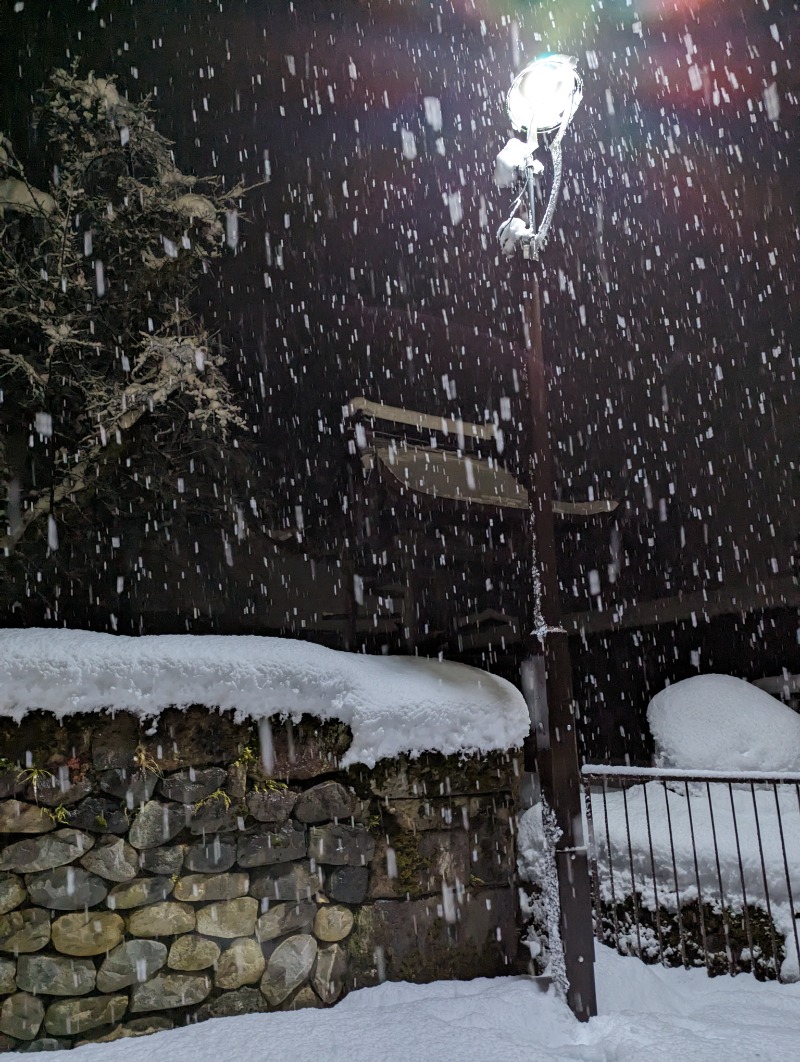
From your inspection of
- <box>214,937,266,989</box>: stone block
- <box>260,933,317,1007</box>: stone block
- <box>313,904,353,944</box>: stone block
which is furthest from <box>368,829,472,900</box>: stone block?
<box>214,937,266,989</box>: stone block

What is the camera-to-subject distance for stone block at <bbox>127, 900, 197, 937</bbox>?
3.52 m

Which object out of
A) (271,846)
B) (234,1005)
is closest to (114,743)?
(271,846)

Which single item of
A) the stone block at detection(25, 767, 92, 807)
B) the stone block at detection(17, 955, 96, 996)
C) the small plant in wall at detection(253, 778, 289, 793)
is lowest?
the stone block at detection(17, 955, 96, 996)

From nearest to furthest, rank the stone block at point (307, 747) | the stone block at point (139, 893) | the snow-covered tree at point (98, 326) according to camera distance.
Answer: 1. the stone block at point (139, 893)
2. the stone block at point (307, 747)
3. the snow-covered tree at point (98, 326)

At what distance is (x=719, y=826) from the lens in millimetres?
4988

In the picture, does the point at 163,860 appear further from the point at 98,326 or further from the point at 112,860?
the point at 98,326

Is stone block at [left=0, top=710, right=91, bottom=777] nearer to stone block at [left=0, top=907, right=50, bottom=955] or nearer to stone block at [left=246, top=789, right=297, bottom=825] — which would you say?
stone block at [left=0, top=907, right=50, bottom=955]

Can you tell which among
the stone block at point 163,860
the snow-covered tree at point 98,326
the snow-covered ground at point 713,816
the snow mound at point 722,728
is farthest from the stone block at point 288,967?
the snow mound at point 722,728

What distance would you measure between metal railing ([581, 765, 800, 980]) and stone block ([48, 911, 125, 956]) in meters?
2.80

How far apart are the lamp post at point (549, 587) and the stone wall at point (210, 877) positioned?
2.50 feet

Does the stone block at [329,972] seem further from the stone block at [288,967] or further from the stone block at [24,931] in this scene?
the stone block at [24,931]

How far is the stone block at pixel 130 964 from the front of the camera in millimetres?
3428

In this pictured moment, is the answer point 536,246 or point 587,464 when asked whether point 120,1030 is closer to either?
point 536,246

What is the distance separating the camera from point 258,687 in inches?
155
